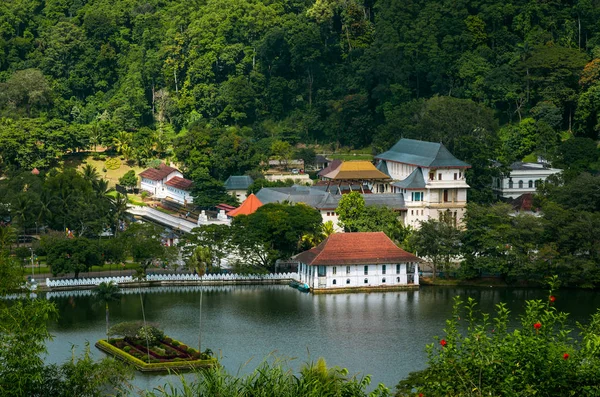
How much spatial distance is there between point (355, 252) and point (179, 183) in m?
24.8

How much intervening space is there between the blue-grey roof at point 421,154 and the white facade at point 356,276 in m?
11.4

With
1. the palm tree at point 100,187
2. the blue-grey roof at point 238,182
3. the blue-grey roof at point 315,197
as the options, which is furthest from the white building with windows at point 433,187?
the palm tree at point 100,187

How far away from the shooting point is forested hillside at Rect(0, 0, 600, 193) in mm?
83562

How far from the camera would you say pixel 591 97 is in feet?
265

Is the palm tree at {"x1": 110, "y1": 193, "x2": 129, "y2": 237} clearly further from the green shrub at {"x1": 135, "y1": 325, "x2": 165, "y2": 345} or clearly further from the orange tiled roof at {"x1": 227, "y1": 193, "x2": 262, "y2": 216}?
the green shrub at {"x1": 135, "y1": 325, "x2": 165, "y2": 345}

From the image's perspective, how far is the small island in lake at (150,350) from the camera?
157 ft

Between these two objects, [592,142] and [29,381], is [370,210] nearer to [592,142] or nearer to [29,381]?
[592,142]

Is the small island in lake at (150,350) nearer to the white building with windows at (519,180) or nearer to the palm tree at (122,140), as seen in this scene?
the white building with windows at (519,180)

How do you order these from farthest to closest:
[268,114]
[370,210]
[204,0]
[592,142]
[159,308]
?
[204,0], [268,114], [592,142], [370,210], [159,308]

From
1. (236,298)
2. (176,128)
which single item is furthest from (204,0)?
(236,298)

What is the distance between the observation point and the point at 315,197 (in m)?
71.4

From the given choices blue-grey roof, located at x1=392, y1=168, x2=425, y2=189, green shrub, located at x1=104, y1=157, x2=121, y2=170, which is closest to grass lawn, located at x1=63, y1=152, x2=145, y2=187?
green shrub, located at x1=104, y1=157, x2=121, y2=170

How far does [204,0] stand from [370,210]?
46.8 meters

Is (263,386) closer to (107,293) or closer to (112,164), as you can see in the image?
(107,293)
